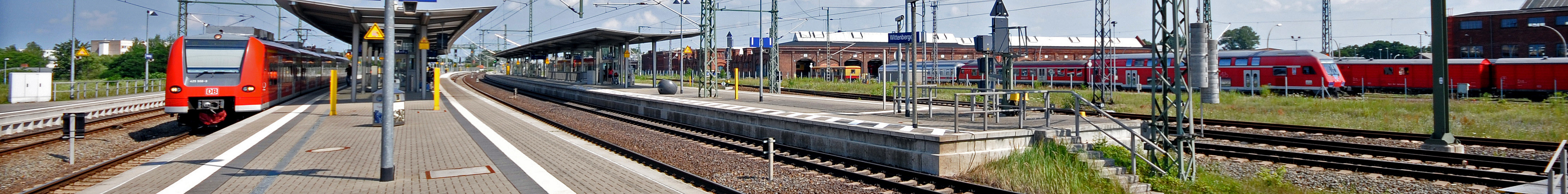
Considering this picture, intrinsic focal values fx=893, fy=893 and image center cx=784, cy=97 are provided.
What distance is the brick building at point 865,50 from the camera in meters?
67.4

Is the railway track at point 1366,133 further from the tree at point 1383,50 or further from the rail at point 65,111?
the tree at point 1383,50

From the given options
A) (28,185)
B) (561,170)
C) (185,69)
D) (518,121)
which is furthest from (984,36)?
(185,69)

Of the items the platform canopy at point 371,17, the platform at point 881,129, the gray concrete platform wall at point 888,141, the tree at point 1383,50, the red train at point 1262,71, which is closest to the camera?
the gray concrete platform wall at point 888,141

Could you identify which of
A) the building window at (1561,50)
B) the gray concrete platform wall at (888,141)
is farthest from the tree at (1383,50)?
the gray concrete platform wall at (888,141)

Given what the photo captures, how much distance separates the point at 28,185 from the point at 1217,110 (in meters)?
22.2

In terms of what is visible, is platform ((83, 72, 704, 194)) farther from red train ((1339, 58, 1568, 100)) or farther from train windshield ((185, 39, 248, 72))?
red train ((1339, 58, 1568, 100))

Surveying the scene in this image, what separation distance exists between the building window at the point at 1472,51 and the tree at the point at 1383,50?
38.0 m

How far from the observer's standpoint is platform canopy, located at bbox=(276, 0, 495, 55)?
22.9 meters

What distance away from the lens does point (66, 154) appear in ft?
41.7

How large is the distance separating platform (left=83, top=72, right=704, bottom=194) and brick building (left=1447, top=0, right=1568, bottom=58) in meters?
43.7

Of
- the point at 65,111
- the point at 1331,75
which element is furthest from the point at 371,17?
the point at 1331,75

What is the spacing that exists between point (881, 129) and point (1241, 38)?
10442 centimetres

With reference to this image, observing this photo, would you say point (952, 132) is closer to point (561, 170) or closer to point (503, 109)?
point (561, 170)

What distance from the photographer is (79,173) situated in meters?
9.73
